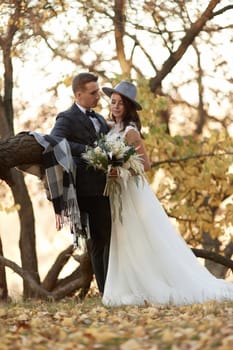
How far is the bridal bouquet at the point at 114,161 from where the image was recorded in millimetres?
6578

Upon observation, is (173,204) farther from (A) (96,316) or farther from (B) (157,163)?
(A) (96,316)

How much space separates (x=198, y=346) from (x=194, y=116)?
9653mm

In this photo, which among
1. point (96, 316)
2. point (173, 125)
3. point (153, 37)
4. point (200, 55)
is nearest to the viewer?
point (96, 316)

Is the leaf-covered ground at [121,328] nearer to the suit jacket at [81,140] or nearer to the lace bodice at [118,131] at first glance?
the suit jacket at [81,140]

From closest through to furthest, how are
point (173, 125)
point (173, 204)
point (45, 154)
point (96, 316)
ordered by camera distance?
point (96, 316) < point (45, 154) < point (173, 204) < point (173, 125)

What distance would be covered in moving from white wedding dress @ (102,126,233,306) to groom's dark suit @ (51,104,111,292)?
0.11 m

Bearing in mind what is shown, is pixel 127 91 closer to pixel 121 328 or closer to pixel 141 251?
pixel 141 251

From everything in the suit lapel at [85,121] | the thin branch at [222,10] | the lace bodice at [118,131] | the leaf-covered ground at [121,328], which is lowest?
the leaf-covered ground at [121,328]

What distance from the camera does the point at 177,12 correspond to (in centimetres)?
1134

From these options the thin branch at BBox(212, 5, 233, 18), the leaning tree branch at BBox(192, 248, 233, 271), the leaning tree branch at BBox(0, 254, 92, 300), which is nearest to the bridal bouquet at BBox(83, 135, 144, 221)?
the leaning tree branch at BBox(0, 254, 92, 300)

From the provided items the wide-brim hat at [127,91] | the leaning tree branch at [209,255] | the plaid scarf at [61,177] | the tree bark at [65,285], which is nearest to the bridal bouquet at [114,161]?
the plaid scarf at [61,177]

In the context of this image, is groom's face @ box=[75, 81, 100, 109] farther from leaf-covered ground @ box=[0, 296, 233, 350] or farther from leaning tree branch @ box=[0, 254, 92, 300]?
leaning tree branch @ box=[0, 254, 92, 300]

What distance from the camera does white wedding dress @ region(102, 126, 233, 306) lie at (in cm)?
678

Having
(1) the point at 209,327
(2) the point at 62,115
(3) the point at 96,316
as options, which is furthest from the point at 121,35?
(1) the point at 209,327
